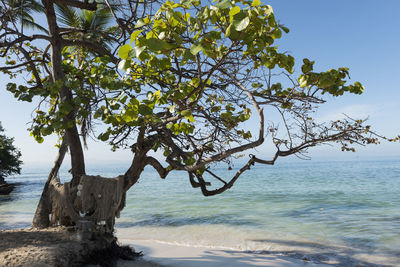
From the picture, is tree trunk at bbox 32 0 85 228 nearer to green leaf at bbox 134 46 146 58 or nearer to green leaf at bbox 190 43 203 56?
green leaf at bbox 134 46 146 58

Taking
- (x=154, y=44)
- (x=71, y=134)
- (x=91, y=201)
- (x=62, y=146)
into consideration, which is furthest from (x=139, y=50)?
(x=62, y=146)

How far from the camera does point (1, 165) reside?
23.8 meters

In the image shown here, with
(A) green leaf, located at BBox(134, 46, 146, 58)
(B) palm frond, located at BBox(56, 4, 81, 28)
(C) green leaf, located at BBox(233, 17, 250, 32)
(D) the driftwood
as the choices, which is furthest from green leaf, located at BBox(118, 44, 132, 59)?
(B) palm frond, located at BBox(56, 4, 81, 28)

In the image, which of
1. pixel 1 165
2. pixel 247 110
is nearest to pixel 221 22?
pixel 247 110

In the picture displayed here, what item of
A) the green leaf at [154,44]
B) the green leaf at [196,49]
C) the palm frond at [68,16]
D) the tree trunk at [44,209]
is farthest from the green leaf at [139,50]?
the palm frond at [68,16]

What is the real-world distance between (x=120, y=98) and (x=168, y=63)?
22.6 inches

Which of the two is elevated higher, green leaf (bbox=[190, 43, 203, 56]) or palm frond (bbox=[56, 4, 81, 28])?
palm frond (bbox=[56, 4, 81, 28])

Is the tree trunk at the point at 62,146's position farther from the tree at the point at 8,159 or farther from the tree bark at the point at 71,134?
the tree at the point at 8,159

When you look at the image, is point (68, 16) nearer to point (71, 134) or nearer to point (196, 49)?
point (71, 134)

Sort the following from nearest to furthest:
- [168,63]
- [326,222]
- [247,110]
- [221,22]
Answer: [221,22]
[168,63]
[247,110]
[326,222]

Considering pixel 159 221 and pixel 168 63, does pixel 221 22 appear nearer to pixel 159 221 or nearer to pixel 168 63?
pixel 168 63

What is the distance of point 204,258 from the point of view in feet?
17.6

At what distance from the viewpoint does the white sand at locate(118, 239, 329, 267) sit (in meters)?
4.96

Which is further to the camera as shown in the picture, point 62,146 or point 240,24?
point 62,146
